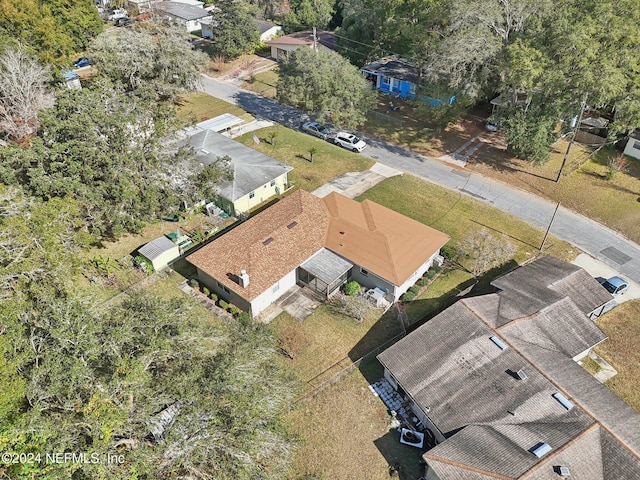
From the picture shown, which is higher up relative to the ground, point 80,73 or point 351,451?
point 80,73

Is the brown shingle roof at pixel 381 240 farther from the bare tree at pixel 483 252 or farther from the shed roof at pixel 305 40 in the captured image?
the shed roof at pixel 305 40

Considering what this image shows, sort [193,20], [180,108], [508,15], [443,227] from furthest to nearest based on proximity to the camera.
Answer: [193,20], [180,108], [508,15], [443,227]

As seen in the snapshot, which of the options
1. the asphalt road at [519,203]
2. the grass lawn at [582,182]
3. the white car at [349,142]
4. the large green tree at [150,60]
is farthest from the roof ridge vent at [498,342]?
the large green tree at [150,60]

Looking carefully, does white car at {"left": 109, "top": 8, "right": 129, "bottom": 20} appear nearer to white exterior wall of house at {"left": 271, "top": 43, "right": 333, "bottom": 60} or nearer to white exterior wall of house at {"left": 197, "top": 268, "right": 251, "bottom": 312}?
white exterior wall of house at {"left": 271, "top": 43, "right": 333, "bottom": 60}

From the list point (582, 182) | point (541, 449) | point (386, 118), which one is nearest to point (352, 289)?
point (541, 449)

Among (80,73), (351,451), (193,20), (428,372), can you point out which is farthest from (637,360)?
(193,20)

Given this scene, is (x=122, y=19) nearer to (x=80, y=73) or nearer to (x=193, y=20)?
(x=193, y=20)

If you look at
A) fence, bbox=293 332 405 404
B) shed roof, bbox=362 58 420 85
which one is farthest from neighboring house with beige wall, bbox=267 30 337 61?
fence, bbox=293 332 405 404

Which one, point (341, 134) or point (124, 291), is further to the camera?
point (341, 134)
